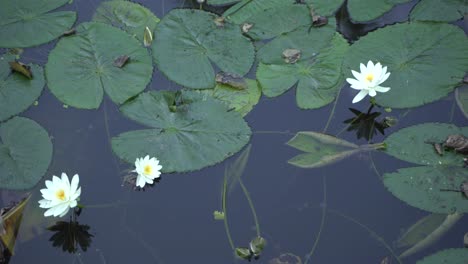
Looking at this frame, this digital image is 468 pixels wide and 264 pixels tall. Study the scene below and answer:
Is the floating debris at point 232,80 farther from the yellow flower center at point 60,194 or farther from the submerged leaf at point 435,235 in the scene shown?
the submerged leaf at point 435,235

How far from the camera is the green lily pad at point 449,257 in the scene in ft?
8.10

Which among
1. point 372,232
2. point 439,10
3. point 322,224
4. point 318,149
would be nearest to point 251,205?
point 322,224

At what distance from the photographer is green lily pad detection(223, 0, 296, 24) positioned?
3.44m

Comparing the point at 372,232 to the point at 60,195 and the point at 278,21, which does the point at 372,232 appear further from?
the point at 60,195

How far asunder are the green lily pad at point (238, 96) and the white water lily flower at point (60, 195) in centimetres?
94

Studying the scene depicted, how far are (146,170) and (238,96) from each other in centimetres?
73

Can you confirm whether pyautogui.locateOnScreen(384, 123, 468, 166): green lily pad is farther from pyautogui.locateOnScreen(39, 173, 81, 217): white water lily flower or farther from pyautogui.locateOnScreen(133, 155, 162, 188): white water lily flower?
pyautogui.locateOnScreen(39, 173, 81, 217): white water lily flower

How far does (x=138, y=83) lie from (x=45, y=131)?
61 cm

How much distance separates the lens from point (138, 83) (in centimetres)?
315

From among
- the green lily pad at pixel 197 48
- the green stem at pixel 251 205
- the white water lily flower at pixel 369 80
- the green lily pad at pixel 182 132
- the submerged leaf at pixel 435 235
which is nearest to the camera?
the submerged leaf at pixel 435 235

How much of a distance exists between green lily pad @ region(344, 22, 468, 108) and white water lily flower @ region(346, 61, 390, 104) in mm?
129

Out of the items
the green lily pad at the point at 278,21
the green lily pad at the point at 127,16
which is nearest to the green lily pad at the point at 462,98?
the green lily pad at the point at 278,21

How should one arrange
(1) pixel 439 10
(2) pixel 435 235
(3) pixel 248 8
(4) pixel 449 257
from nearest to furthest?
(4) pixel 449 257
(2) pixel 435 235
(1) pixel 439 10
(3) pixel 248 8

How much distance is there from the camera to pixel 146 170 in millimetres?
2770
